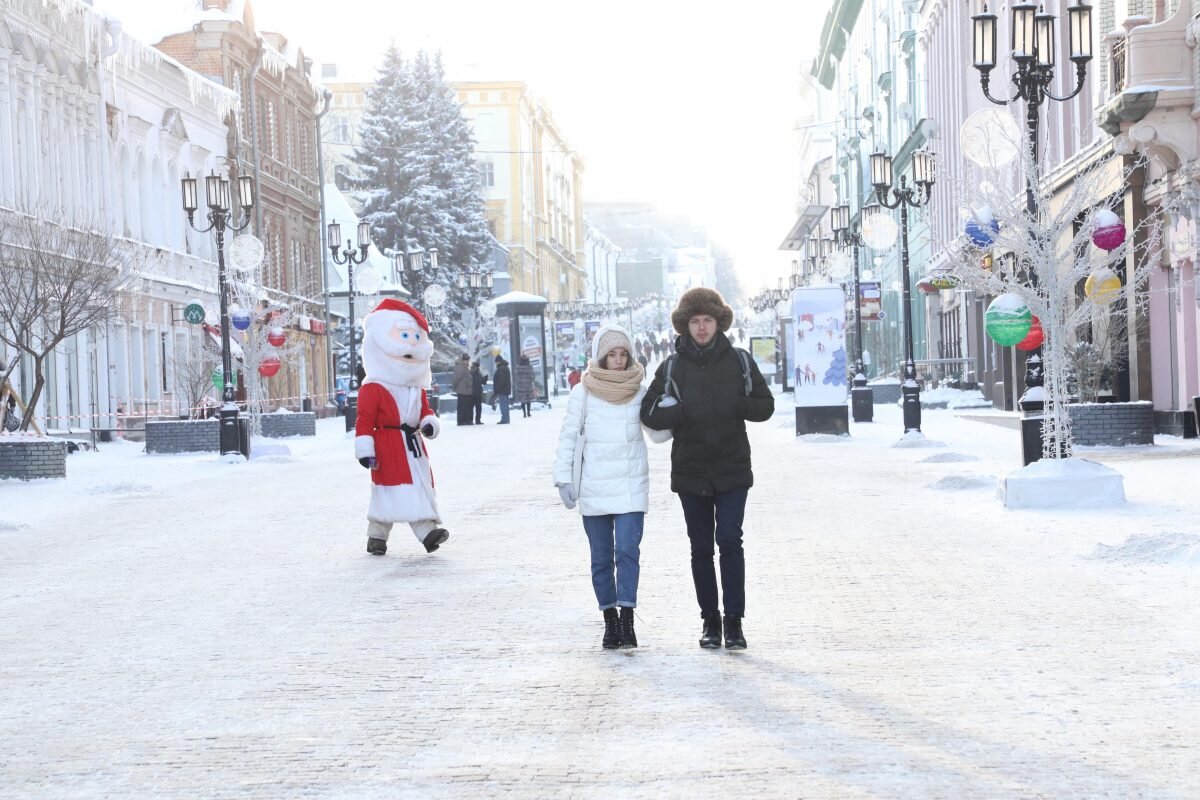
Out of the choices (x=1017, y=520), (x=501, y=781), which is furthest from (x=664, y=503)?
(x=501, y=781)

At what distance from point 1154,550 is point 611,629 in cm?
470

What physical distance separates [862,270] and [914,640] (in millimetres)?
65039

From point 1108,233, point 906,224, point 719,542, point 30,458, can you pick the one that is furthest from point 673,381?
point 906,224

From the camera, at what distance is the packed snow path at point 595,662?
19.9ft

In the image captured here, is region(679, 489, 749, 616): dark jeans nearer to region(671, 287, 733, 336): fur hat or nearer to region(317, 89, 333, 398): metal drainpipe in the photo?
region(671, 287, 733, 336): fur hat

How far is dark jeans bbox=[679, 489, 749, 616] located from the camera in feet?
27.5

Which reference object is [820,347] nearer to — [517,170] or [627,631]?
[627,631]

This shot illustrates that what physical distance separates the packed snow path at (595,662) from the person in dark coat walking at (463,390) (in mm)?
26851

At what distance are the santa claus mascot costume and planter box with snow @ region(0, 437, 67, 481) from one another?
35.6 feet

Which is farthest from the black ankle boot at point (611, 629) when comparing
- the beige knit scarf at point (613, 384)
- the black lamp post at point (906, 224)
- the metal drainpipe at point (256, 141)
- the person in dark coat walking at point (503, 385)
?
the metal drainpipe at point (256, 141)

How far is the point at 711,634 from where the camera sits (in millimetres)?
8539

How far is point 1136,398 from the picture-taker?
28328mm

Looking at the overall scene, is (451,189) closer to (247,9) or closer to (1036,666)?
(247,9)

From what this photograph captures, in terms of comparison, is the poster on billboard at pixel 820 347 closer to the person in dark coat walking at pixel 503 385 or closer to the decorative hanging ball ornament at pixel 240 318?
the decorative hanging ball ornament at pixel 240 318
